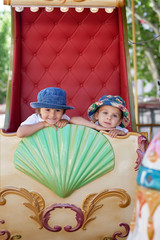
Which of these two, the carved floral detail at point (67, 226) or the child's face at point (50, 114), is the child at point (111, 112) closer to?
the child's face at point (50, 114)

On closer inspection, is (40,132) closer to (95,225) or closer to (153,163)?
(95,225)

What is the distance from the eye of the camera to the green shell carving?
50.3 inches

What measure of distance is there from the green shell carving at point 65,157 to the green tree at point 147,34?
4.25 m

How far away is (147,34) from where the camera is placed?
626cm

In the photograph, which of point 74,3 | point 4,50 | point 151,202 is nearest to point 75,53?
point 74,3

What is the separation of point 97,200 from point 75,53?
43.8 inches

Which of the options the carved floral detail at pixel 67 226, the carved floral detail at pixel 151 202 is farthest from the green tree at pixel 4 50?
the carved floral detail at pixel 151 202

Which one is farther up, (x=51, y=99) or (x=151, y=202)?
(x=51, y=99)

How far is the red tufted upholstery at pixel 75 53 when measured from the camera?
2037 mm

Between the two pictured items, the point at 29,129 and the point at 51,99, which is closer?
the point at 29,129

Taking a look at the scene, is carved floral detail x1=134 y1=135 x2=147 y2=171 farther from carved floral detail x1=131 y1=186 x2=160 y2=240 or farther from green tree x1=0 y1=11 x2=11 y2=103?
green tree x1=0 y1=11 x2=11 y2=103

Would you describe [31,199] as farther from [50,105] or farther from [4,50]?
[4,50]

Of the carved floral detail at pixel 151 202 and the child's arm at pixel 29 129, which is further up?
the child's arm at pixel 29 129

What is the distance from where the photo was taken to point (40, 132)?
1308 millimetres
